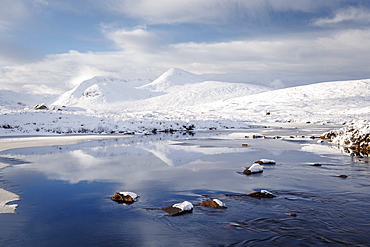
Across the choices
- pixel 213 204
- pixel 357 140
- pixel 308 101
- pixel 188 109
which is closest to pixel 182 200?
pixel 213 204

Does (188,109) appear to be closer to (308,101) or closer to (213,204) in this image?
(308,101)

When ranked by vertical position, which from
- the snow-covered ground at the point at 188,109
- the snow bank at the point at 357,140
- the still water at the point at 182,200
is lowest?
the still water at the point at 182,200

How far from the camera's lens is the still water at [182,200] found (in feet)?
21.5

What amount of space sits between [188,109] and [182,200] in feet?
333

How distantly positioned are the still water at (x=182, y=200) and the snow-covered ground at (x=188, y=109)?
2731 cm

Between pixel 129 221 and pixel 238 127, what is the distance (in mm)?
45989

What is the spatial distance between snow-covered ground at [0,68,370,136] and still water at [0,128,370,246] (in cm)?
2731

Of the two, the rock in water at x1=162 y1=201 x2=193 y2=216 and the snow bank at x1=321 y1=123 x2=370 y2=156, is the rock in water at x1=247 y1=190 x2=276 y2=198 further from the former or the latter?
the snow bank at x1=321 y1=123 x2=370 y2=156

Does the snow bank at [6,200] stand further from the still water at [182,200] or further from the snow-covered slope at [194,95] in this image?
the snow-covered slope at [194,95]

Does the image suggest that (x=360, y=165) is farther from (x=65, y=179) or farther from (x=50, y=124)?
(x=50, y=124)

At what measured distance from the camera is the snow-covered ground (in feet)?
138

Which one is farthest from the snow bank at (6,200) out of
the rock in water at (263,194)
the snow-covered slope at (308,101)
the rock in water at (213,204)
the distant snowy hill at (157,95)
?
the distant snowy hill at (157,95)

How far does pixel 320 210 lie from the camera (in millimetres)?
8258

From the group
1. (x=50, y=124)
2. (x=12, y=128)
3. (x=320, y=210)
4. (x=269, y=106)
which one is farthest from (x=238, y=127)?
(x=269, y=106)
